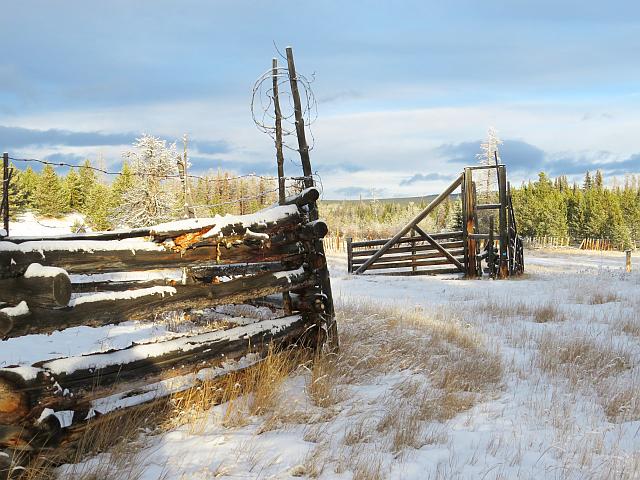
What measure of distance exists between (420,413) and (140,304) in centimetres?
235

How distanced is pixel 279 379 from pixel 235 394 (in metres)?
0.47

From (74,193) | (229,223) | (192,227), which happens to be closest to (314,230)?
(229,223)

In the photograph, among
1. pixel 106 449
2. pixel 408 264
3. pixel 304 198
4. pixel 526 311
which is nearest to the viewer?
pixel 106 449

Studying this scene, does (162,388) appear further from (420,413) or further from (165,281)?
(420,413)

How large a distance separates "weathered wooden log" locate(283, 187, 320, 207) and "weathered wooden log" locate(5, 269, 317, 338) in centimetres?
82

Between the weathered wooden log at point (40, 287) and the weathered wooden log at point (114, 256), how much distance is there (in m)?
0.06

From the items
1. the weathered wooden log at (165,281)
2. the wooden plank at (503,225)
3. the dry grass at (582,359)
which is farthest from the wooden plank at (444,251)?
the weathered wooden log at (165,281)

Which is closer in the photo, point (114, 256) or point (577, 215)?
point (114, 256)

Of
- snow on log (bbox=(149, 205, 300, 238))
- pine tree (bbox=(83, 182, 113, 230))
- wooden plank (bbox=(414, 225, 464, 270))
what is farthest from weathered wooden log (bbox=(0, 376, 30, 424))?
pine tree (bbox=(83, 182, 113, 230))

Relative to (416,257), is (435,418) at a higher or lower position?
lower

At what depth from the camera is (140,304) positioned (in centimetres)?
365

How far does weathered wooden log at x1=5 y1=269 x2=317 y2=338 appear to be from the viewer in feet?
10.0

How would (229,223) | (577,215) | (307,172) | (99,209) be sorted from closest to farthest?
(229,223)
(307,172)
(99,209)
(577,215)

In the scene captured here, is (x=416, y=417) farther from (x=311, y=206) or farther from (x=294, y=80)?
(x=294, y=80)
